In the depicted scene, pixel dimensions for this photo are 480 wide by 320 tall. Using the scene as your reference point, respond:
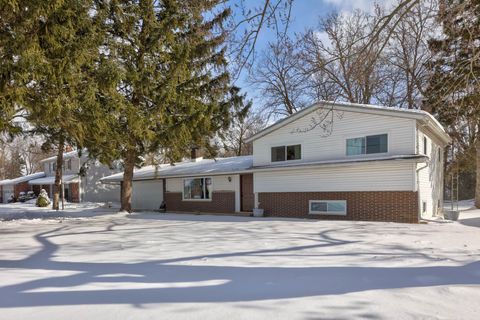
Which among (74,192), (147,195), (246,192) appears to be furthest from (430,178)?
(74,192)

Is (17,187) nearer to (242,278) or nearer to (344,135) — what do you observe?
(344,135)

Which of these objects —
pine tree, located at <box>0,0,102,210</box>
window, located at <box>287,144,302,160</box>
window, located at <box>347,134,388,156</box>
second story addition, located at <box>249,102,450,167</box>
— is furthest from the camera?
window, located at <box>287,144,302,160</box>

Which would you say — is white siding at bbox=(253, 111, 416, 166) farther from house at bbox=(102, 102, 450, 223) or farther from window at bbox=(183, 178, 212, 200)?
window at bbox=(183, 178, 212, 200)

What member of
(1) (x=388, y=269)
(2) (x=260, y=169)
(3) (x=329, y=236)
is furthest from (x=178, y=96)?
(1) (x=388, y=269)

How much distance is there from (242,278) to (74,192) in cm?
3698

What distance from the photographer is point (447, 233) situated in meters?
11.3

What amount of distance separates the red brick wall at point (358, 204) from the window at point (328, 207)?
15 cm

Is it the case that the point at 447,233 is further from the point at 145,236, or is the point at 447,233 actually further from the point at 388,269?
the point at 145,236

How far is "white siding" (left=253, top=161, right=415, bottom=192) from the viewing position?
15011 millimetres

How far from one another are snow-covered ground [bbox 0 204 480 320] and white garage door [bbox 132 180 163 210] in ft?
52.2

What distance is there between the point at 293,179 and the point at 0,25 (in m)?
13.0

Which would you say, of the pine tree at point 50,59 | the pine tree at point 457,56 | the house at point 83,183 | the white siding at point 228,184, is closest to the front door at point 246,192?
the white siding at point 228,184

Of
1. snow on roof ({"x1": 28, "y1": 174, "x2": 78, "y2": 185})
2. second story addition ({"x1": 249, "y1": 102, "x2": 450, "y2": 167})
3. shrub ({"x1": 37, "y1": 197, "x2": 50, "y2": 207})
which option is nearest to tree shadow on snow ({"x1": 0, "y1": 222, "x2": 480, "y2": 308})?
second story addition ({"x1": 249, "y1": 102, "x2": 450, "y2": 167})

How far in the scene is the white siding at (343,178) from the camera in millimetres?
15011
